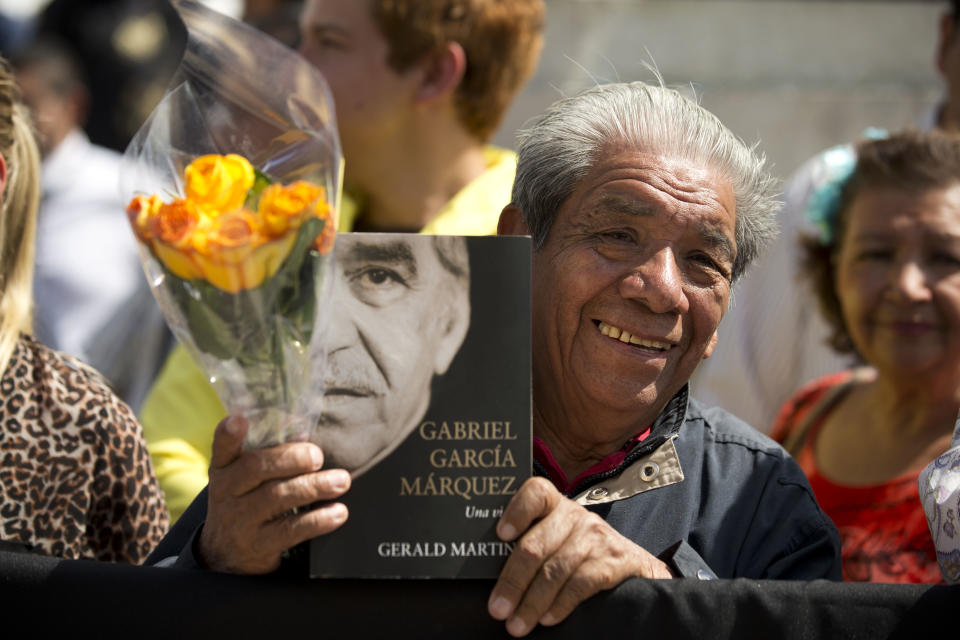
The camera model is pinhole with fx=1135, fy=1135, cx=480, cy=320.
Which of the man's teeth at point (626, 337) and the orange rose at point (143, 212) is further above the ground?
the orange rose at point (143, 212)

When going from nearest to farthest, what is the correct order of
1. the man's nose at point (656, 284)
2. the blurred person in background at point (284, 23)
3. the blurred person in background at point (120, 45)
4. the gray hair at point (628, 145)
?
the man's nose at point (656, 284), the gray hair at point (628, 145), the blurred person in background at point (284, 23), the blurred person in background at point (120, 45)

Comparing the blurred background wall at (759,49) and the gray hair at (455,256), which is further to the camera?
the blurred background wall at (759,49)

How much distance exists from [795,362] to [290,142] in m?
3.18

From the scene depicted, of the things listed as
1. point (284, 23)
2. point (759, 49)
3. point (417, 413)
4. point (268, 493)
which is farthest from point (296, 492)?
point (759, 49)

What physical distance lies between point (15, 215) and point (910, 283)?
222 centimetres

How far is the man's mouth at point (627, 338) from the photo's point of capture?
2.00 m

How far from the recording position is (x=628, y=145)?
6.86 ft

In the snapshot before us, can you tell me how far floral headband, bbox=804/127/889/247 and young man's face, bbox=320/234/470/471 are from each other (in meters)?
2.14

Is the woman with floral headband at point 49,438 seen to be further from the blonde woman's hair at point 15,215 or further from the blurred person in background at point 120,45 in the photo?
the blurred person in background at point 120,45

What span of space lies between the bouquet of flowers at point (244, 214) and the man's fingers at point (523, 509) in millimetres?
299

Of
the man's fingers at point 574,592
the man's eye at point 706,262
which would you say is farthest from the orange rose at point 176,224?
the man's eye at point 706,262

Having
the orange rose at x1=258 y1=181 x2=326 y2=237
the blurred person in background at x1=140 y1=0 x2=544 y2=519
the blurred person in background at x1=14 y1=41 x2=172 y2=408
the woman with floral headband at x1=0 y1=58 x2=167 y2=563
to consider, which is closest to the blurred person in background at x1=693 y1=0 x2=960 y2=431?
the blurred person in background at x1=140 y1=0 x2=544 y2=519

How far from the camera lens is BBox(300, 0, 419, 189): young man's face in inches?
127

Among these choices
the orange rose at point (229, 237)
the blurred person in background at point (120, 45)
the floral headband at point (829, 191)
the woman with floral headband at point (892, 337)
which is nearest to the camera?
the orange rose at point (229, 237)
